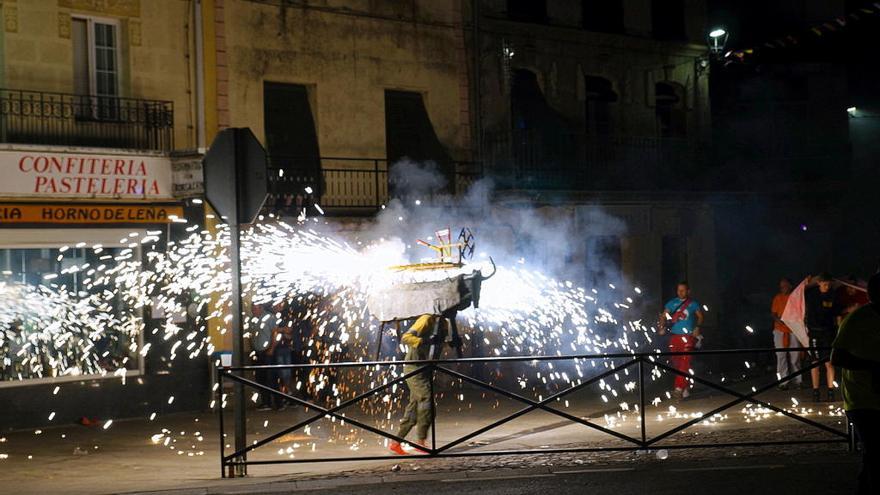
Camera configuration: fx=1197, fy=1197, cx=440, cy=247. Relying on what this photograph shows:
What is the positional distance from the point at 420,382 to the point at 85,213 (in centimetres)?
765

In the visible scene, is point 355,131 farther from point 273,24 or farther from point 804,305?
point 804,305

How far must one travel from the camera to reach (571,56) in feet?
85.0

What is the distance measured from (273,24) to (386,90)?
9.27ft

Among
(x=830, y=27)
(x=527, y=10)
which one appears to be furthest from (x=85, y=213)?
(x=830, y=27)

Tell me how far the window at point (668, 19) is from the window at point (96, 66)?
1380 centimetres

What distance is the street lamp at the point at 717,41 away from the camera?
26.8m

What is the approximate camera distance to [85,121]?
1805cm

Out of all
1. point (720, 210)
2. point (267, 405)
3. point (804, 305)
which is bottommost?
point (267, 405)

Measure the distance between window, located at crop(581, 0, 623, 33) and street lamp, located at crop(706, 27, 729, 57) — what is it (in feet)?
6.94

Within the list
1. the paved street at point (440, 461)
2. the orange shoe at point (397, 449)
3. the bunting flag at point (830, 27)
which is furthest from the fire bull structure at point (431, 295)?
the bunting flag at point (830, 27)

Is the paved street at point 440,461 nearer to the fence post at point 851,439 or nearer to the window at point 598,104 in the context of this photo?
the fence post at point 851,439

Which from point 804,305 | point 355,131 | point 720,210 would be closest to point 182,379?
point 355,131

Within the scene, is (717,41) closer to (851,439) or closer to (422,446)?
(851,439)

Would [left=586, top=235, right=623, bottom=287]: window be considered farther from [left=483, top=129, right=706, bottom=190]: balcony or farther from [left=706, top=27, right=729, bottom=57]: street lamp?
[left=706, top=27, right=729, bottom=57]: street lamp
